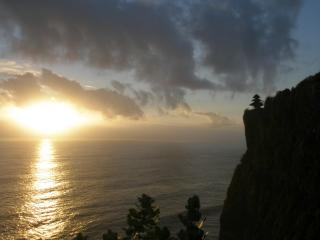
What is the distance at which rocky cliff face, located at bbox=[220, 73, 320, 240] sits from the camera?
1483 inches

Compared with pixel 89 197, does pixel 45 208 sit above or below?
below

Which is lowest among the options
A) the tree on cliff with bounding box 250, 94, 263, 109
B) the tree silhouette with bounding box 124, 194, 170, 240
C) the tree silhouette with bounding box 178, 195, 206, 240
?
the tree silhouette with bounding box 124, 194, 170, 240

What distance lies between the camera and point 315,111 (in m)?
39.8

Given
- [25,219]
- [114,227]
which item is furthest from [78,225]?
[25,219]

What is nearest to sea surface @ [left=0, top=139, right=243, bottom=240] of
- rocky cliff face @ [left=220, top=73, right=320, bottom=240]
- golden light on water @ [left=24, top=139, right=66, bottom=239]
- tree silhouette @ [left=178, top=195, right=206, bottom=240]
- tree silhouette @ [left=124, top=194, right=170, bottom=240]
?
golden light on water @ [left=24, top=139, right=66, bottom=239]

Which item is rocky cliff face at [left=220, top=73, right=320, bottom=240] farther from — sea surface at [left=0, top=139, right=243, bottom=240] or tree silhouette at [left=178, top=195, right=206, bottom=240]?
sea surface at [left=0, top=139, right=243, bottom=240]

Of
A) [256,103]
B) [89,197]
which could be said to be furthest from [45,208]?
[256,103]

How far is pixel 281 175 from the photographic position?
46625 millimetres

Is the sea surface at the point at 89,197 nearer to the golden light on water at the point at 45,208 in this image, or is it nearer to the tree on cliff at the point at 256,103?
the golden light on water at the point at 45,208

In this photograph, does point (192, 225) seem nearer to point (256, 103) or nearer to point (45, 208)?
point (256, 103)

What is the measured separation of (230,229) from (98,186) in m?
85.4

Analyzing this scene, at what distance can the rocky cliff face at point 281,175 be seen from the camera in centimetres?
3766

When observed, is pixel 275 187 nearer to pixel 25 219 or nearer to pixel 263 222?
pixel 263 222

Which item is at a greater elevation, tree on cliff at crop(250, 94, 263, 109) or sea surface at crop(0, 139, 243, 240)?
tree on cliff at crop(250, 94, 263, 109)
